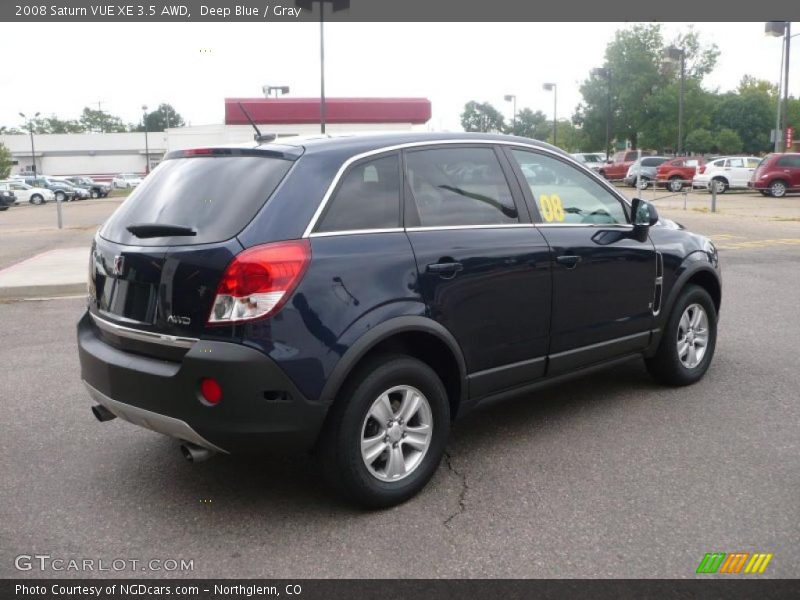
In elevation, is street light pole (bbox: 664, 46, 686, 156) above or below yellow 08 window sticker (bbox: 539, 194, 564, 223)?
above

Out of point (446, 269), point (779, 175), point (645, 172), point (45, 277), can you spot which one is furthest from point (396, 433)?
point (645, 172)

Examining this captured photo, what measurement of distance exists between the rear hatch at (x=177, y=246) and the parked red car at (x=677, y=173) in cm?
3512

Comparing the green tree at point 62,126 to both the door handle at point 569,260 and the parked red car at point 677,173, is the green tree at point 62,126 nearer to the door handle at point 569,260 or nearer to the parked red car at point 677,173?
the parked red car at point 677,173

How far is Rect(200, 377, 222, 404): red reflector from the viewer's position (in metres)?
3.33

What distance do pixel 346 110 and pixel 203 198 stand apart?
35905 mm

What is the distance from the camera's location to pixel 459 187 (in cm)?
423

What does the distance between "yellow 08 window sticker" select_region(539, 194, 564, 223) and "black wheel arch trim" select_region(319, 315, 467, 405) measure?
1091 millimetres

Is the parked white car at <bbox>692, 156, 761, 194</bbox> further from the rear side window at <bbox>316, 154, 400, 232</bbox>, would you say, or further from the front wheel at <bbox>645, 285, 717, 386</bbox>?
the rear side window at <bbox>316, 154, 400, 232</bbox>

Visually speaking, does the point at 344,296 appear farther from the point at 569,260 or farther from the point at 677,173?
the point at 677,173

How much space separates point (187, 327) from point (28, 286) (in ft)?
25.5

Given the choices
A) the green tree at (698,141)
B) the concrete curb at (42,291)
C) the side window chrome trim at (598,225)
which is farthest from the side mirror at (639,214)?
the green tree at (698,141)

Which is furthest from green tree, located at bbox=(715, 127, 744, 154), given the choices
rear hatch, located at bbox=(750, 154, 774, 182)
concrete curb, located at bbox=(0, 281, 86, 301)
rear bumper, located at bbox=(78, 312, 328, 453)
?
rear bumper, located at bbox=(78, 312, 328, 453)

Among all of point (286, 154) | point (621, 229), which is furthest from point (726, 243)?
point (286, 154)
